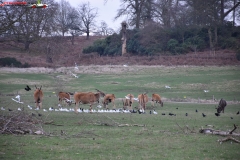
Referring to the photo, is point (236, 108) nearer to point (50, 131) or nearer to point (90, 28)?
point (50, 131)

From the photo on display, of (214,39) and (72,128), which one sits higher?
(214,39)

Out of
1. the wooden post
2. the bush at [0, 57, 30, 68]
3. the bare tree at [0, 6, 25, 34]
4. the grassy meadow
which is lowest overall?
the grassy meadow

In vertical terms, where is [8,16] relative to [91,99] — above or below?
above

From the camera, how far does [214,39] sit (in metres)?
63.2

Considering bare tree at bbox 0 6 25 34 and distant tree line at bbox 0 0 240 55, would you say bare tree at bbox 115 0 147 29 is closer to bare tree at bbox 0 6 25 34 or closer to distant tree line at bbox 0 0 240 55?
distant tree line at bbox 0 0 240 55

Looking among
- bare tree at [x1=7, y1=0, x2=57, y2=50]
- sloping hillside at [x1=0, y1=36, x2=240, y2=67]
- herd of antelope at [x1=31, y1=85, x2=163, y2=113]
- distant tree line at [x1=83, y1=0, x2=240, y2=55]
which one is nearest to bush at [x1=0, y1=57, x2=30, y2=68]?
sloping hillside at [x1=0, y1=36, x2=240, y2=67]

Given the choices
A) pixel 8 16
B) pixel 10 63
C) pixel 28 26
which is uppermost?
pixel 8 16

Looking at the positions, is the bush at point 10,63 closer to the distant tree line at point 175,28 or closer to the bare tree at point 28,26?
the distant tree line at point 175,28

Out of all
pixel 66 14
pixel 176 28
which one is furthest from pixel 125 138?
pixel 66 14

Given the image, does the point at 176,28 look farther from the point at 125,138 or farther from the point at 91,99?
the point at 125,138

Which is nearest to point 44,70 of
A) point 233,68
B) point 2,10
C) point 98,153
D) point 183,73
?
point 183,73

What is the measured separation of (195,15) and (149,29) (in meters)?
8.10

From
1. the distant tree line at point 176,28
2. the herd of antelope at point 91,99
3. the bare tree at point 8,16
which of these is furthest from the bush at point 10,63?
the bare tree at point 8,16

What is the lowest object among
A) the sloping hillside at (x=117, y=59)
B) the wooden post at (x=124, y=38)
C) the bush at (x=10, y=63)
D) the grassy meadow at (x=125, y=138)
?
the grassy meadow at (x=125, y=138)
